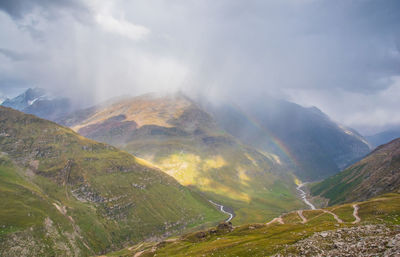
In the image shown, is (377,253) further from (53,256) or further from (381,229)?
(53,256)

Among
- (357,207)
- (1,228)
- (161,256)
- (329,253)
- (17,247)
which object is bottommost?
(357,207)

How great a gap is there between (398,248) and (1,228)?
770ft

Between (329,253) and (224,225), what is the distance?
13538 cm

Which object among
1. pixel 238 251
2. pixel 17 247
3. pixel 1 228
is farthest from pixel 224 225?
pixel 1 228

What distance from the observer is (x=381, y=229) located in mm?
56750

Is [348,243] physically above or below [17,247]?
below

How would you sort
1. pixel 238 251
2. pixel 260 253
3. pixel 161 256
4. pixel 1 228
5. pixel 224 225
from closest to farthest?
pixel 260 253, pixel 238 251, pixel 161 256, pixel 224 225, pixel 1 228

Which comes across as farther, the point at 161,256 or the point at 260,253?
the point at 161,256

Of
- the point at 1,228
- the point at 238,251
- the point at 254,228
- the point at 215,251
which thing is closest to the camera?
the point at 238,251

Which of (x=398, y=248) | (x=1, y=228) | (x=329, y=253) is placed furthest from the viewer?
(x=1, y=228)

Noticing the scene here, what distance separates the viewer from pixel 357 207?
180 meters

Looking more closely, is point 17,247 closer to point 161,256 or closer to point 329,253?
point 161,256

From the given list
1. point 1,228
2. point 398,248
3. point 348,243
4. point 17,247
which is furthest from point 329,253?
point 1,228

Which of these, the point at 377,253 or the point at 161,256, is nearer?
the point at 377,253
